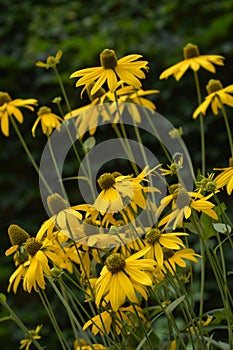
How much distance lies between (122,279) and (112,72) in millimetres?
345

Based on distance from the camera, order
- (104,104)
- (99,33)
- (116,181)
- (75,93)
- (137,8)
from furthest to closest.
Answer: (137,8) < (99,33) < (75,93) < (104,104) < (116,181)

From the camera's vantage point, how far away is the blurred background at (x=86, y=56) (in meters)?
2.25

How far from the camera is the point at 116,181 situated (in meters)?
0.89

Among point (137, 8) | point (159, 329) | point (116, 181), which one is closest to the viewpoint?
point (116, 181)

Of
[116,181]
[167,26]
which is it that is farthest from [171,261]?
[167,26]

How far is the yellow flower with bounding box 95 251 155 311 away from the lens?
77 centimetres

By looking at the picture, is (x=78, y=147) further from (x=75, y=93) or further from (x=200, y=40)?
(x=200, y=40)

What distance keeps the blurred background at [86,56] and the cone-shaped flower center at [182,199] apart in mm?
1346

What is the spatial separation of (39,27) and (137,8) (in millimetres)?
430

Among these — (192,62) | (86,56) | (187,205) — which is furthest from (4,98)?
(86,56)

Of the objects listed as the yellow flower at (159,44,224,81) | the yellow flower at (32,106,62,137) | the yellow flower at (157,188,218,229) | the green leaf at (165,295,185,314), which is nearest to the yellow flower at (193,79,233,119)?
the yellow flower at (159,44,224,81)

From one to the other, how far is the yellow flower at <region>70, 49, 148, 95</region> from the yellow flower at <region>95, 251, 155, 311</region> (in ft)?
0.86

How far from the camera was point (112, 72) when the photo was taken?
988 mm

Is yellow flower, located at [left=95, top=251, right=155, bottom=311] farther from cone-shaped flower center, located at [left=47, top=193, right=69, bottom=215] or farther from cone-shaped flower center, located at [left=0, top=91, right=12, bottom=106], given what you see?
cone-shaped flower center, located at [left=0, top=91, right=12, bottom=106]
